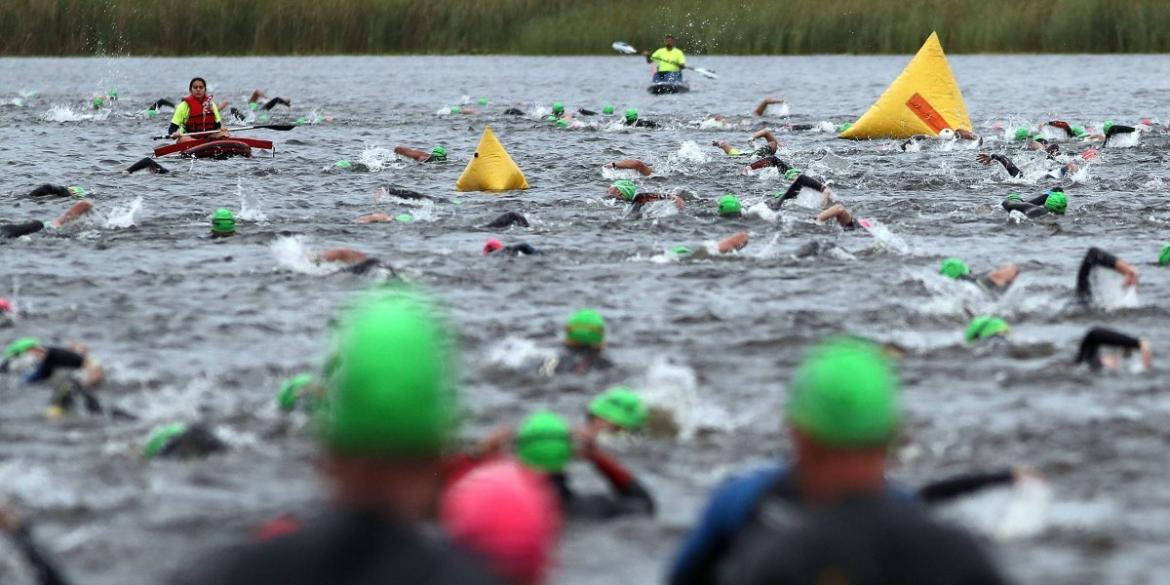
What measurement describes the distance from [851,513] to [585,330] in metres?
6.09

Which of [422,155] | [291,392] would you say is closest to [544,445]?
[291,392]

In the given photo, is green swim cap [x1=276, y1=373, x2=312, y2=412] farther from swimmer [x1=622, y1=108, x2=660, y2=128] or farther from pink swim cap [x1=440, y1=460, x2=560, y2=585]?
swimmer [x1=622, y1=108, x2=660, y2=128]

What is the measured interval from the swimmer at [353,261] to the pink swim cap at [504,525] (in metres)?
9.57

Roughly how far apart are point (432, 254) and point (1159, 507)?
839 centimetres

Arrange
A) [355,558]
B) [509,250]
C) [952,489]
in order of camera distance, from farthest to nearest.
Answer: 1. [509,250]
2. [952,489]
3. [355,558]

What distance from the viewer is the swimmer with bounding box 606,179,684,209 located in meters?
16.8

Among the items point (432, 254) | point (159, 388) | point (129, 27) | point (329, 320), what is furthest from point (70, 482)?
point (129, 27)

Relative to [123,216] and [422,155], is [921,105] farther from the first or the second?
[123,216]

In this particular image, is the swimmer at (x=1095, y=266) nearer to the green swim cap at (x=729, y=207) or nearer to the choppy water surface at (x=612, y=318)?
the choppy water surface at (x=612, y=318)

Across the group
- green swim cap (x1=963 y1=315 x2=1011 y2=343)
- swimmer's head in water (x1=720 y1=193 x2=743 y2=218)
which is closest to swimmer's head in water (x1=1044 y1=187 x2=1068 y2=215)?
swimmer's head in water (x1=720 y1=193 x2=743 y2=218)

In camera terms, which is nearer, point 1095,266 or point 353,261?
point 1095,266

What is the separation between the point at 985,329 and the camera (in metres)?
10.1

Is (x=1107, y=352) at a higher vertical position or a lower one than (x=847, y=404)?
lower

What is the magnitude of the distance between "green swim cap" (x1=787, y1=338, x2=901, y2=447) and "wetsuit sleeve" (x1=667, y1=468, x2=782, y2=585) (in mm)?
642
